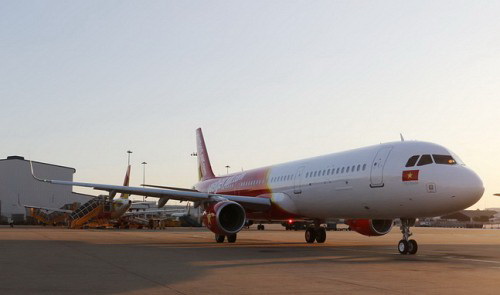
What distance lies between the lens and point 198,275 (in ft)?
36.7

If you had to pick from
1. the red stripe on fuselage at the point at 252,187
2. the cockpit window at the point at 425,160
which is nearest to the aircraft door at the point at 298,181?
the red stripe on fuselage at the point at 252,187

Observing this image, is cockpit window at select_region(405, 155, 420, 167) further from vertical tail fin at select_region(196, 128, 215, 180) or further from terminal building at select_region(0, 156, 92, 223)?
terminal building at select_region(0, 156, 92, 223)

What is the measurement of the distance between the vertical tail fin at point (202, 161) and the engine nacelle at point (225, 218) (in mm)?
13138

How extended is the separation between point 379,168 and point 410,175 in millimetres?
1430

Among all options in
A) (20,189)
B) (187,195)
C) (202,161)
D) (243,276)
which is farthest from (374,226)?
(20,189)

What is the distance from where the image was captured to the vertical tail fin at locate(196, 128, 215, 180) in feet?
122

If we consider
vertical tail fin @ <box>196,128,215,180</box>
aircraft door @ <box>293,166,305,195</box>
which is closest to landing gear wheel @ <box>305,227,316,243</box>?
aircraft door @ <box>293,166,305,195</box>

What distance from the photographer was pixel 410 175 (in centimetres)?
1736

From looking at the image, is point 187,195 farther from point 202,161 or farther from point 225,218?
point 202,161

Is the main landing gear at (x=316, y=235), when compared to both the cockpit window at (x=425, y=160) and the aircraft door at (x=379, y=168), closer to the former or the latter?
the aircraft door at (x=379, y=168)

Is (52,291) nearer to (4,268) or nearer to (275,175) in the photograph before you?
(4,268)

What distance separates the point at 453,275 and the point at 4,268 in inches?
379

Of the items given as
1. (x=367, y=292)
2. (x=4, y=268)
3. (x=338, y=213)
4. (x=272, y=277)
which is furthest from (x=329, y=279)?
(x=338, y=213)

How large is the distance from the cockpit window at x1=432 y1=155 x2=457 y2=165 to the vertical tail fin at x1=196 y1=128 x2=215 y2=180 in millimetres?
20949
